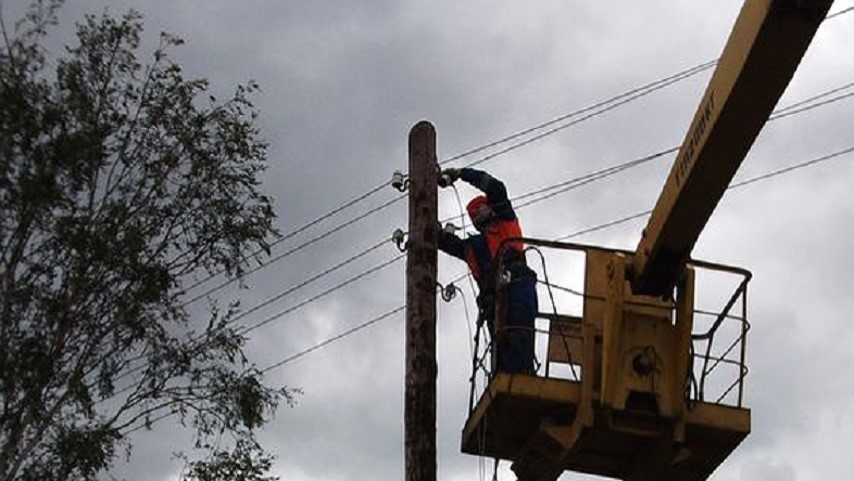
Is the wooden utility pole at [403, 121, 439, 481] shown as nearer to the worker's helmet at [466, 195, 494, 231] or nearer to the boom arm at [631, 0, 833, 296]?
the worker's helmet at [466, 195, 494, 231]

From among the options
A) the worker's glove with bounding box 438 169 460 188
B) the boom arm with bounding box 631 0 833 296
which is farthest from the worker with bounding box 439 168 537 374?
→ the boom arm with bounding box 631 0 833 296

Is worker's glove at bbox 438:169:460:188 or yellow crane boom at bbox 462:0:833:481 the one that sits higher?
worker's glove at bbox 438:169:460:188

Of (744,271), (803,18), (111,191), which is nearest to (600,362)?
(744,271)

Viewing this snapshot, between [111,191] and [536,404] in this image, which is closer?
[536,404]

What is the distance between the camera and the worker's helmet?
13.3 m

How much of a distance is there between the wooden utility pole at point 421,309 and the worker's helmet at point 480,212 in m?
0.54

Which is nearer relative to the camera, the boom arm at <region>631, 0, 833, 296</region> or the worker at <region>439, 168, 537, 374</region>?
the boom arm at <region>631, 0, 833, 296</region>

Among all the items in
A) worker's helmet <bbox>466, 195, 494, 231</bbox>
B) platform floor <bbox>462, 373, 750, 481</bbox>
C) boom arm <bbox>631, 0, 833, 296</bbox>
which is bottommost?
platform floor <bbox>462, 373, 750, 481</bbox>

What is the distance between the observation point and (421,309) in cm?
1239

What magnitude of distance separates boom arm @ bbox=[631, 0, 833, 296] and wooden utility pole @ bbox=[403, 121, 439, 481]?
1.62 metres

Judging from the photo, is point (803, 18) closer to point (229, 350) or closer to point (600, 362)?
point (600, 362)

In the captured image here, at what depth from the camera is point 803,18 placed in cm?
944

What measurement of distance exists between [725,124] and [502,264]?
2.82 metres

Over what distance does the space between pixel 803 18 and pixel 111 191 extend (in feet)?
36.1
